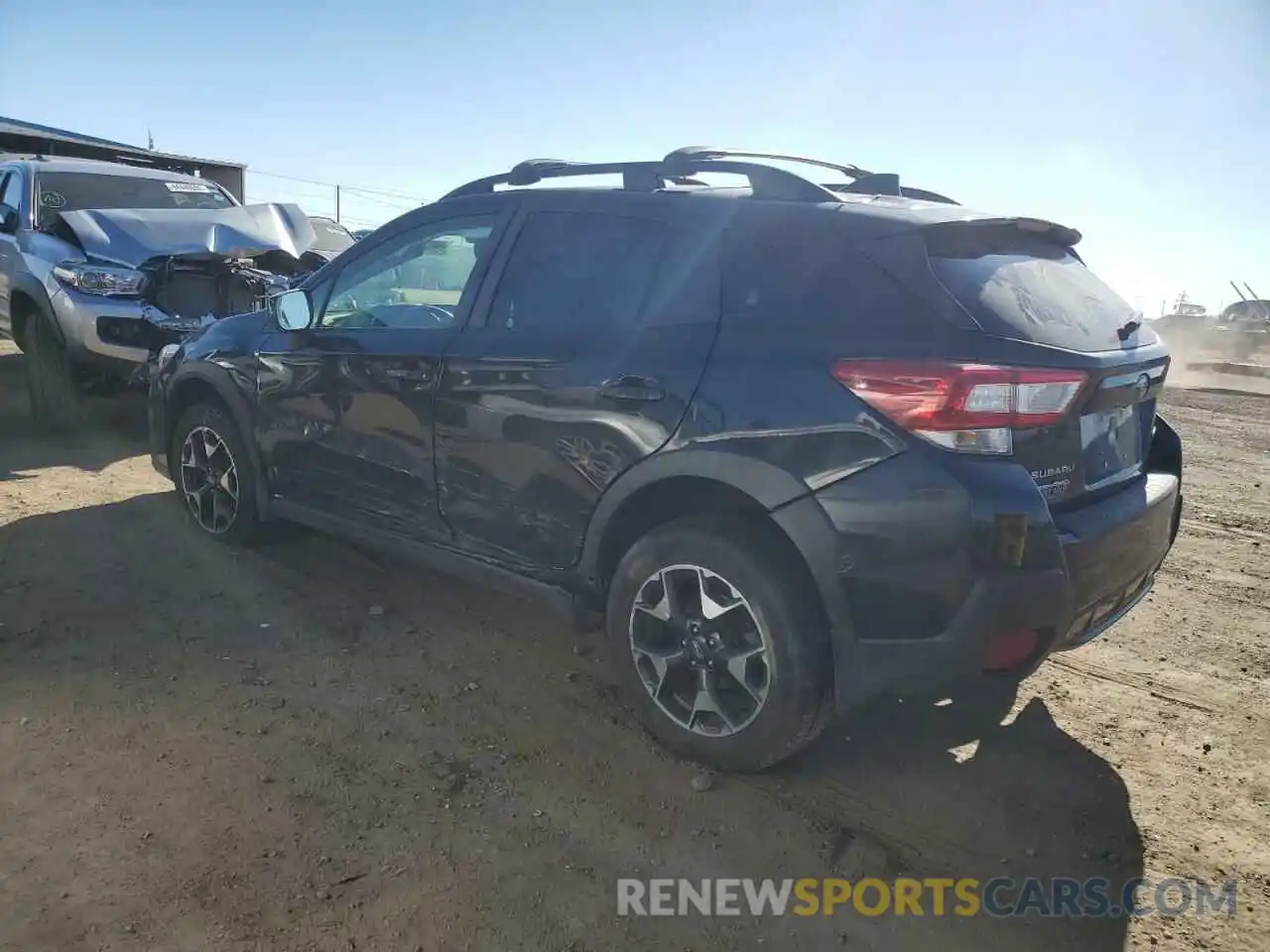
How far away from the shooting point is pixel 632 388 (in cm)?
294

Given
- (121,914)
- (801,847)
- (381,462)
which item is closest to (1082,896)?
(801,847)

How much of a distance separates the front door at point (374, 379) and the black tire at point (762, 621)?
3.71 ft

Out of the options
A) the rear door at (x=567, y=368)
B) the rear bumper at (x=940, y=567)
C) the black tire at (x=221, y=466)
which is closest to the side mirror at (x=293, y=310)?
the black tire at (x=221, y=466)

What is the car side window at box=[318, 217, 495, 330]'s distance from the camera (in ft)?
11.8

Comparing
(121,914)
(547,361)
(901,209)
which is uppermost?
(901,209)

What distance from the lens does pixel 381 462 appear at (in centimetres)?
377

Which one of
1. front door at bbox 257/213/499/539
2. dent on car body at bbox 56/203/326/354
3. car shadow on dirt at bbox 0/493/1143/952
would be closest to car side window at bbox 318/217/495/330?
front door at bbox 257/213/499/539

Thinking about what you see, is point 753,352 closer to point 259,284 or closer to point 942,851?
point 942,851

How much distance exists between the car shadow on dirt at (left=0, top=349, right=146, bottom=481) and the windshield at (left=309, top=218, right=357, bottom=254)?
238 centimetres

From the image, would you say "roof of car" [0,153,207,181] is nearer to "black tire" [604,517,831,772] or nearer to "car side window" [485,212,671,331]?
"car side window" [485,212,671,331]

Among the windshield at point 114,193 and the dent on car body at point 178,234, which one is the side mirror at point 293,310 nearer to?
the dent on car body at point 178,234

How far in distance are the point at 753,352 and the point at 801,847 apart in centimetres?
147

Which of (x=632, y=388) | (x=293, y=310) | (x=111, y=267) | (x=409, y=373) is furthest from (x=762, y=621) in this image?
(x=111, y=267)

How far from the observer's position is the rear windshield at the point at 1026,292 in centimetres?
257
